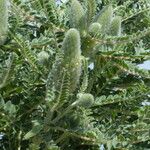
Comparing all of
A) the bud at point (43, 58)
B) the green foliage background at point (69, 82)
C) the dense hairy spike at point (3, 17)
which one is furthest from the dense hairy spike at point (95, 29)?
the dense hairy spike at point (3, 17)

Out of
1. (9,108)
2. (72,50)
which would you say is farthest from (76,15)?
(9,108)

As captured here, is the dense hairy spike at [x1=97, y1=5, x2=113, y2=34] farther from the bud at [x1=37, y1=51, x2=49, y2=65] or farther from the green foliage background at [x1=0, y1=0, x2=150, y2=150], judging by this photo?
the bud at [x1=37, y1=51, x2=49, y2=65]

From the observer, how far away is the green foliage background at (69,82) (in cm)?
299

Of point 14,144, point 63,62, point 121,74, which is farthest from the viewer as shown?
point 121,74

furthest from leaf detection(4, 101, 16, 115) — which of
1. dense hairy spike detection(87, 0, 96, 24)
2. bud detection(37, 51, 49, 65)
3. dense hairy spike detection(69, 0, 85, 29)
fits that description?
dense hairy spike detection(87, 0, 96, 24)

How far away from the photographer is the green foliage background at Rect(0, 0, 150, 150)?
2992 mm

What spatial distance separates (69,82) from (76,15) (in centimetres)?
51

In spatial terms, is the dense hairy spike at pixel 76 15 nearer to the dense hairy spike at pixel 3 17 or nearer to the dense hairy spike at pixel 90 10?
the dense hairy spike at pixel 90 10

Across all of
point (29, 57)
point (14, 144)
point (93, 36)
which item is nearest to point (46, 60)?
point (29, 57)

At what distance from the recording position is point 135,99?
11.2 ft

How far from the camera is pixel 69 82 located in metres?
2.92

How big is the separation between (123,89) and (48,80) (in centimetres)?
94

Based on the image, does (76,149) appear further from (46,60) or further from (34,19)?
(34,19)

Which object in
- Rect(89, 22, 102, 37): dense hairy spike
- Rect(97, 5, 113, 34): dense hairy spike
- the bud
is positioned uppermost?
Rect(97, 5, 113, 34): dense hairy spike
